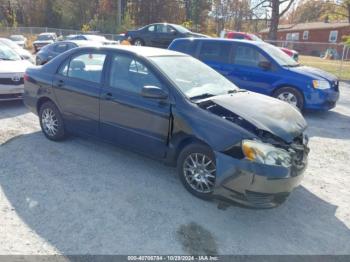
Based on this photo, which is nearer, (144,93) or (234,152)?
(234,152)

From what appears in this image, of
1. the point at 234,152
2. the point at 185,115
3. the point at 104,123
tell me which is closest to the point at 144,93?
the point at 185,115

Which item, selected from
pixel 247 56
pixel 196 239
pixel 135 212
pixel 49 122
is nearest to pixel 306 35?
pixel 247 56

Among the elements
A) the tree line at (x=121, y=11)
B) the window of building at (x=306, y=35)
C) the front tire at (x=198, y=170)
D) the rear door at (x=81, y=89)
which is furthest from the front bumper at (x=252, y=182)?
the window of building at (x=306, y=35)

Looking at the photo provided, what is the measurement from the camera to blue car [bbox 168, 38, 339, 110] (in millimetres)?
7578

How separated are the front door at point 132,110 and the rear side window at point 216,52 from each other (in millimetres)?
4427

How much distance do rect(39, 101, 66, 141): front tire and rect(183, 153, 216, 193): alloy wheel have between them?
8.05 feet

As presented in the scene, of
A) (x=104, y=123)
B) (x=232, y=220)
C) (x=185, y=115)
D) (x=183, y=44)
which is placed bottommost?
(x=232, y=220)

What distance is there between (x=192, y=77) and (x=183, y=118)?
0.83m

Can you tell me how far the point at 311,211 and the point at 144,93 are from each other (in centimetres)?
236

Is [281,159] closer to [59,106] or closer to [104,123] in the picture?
[104,123]

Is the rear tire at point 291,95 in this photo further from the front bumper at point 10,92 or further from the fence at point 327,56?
the fence at point 327,56

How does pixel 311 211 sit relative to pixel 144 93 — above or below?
below

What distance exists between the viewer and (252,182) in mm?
3262

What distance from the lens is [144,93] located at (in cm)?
393
